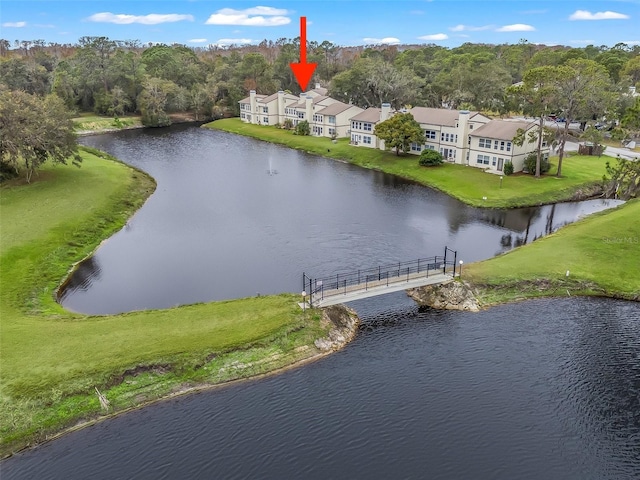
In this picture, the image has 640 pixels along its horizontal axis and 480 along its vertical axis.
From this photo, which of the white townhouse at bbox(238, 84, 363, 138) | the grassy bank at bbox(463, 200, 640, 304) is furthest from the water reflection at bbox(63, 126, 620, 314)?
the white townhouse at bbox(238, 84, 363, 138)

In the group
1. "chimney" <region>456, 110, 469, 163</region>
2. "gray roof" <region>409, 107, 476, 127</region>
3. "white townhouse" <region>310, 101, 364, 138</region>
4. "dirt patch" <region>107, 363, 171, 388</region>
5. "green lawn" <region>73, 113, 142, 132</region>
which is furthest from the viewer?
"green lawn" <region>73, 113, 142, 132</region>

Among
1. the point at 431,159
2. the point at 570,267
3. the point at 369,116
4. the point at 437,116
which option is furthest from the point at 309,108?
the point at 570,267

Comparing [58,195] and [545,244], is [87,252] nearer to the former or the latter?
[58,195]

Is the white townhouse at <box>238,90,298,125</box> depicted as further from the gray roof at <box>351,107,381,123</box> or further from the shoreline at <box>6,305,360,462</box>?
the shoreline at <box>6,305,360,462</box>

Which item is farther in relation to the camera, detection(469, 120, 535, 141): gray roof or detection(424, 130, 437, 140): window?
detection(424, 130, 437, 140): window

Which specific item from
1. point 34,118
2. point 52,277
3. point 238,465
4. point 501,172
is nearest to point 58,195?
point 34,118

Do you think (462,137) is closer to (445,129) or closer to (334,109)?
(445,129)
